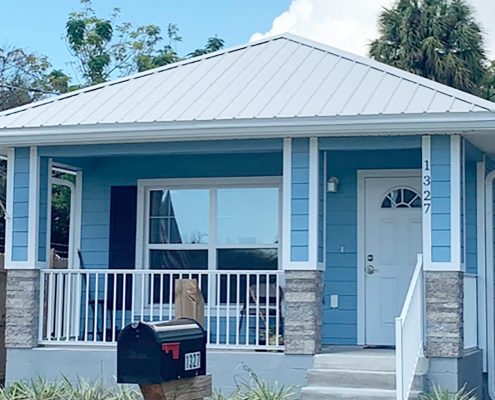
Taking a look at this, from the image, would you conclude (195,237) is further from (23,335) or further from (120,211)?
(23,335)

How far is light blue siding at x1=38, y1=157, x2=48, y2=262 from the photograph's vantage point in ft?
36.3

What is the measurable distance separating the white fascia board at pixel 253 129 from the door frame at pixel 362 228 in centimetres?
174

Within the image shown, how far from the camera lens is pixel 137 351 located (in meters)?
4.92

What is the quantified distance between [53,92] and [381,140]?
15.4m

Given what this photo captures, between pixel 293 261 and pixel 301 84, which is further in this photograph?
pixel 301 84

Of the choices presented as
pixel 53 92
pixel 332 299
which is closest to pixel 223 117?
pixel 332 299

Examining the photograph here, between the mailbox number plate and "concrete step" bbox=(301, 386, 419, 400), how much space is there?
4446 mm

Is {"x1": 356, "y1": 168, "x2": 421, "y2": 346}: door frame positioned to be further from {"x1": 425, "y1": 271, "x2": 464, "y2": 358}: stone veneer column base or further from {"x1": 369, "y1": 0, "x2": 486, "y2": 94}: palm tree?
{"x1": 369, "y1": 0, "x2": 486, "y2": 94}: palm tree

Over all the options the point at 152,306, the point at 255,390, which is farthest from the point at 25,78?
the point at 255,390

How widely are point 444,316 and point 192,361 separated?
5181mm

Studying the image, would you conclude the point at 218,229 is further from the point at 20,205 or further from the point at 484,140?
Answer: the point at 484,140

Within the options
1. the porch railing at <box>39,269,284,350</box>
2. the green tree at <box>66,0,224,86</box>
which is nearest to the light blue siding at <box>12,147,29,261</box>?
the porch railing at <box>39,269,284,350</box>

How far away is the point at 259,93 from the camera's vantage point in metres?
11.1

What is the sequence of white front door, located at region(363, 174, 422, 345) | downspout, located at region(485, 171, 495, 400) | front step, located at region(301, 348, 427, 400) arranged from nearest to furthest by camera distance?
front step, located at region(301, 348, 427, 400), downspout, located at region(485, 171, 495, 400), white front door, located at region(363, 174, 422, 345)
